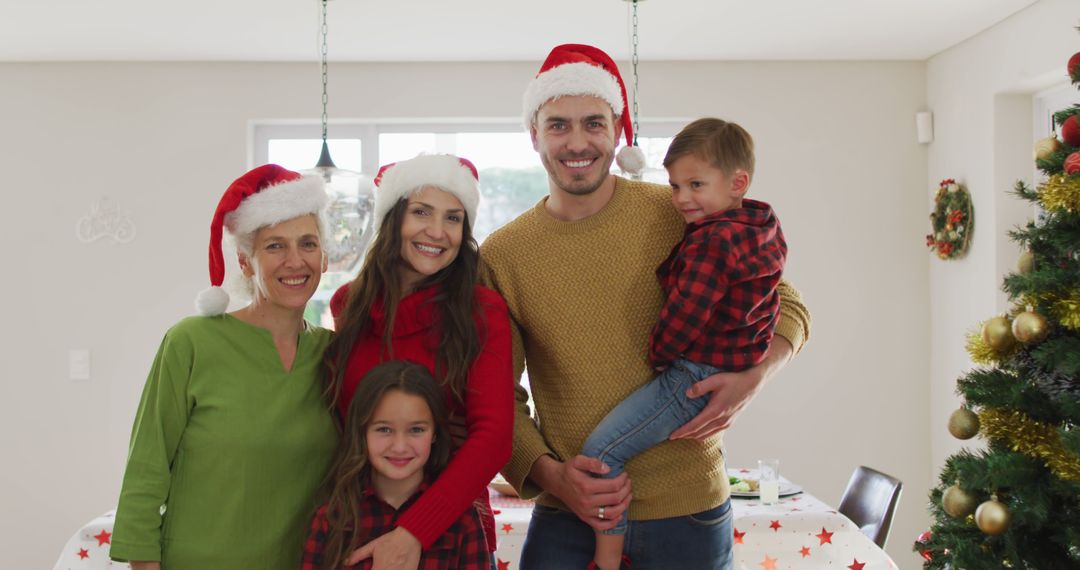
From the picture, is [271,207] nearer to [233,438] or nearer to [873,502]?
[233,438]

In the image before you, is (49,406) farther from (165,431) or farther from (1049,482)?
(1049,482)

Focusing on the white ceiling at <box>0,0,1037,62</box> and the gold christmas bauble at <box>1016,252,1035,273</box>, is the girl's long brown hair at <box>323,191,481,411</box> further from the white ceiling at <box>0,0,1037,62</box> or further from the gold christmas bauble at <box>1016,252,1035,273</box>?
the white ceiling at <box>0,0,1037,62</box>

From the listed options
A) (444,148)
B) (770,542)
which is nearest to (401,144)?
(444,148)

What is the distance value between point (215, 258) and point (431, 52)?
Result: 2898 mm

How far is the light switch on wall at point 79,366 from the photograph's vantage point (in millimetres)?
4672

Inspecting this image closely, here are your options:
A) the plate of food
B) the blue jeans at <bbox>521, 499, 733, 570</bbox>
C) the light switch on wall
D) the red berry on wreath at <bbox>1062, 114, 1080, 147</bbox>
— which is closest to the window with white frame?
the light switch on wall

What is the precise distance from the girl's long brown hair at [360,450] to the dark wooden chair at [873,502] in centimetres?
205

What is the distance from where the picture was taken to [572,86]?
1931mm

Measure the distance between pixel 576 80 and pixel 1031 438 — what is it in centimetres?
106

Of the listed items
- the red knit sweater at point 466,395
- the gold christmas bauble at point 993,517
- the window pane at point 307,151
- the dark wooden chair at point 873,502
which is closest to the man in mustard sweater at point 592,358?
the red knit sweater at point 466,395

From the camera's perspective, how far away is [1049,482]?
1499 millimetres

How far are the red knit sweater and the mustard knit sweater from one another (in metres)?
0.10

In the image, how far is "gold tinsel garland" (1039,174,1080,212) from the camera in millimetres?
1437

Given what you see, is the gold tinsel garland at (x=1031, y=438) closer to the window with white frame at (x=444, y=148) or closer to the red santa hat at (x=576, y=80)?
the red santa hat at (x=576, y=80)
